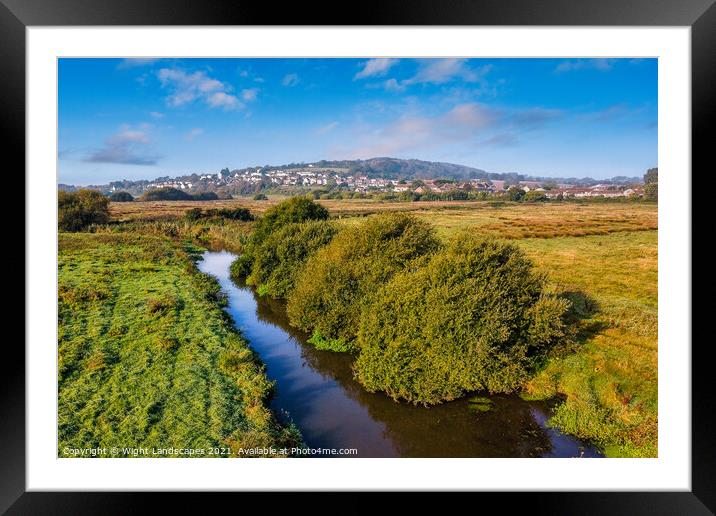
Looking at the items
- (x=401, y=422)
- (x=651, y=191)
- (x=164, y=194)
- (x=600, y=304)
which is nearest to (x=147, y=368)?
(x=401, y=422)

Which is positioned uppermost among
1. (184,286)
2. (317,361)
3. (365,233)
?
(365,233)

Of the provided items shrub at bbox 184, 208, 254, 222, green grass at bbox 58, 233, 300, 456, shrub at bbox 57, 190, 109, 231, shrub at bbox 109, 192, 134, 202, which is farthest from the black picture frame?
shrub at bbox 184, 208, 254, 222

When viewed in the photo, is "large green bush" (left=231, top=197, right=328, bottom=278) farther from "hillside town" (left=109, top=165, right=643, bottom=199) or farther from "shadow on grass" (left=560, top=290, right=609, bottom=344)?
"shadow on grass" (left=560, top=290, right=609, bottom=344)

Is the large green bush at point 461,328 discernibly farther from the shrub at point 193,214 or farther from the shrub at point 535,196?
the shrub at point 193,214

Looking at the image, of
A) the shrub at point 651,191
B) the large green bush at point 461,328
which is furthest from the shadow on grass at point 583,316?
the shrub at point 651,191
